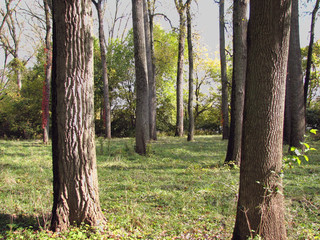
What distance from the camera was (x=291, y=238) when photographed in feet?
11.5

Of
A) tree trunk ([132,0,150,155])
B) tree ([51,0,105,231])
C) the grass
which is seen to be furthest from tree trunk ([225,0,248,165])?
tree ([51,0,105,231])

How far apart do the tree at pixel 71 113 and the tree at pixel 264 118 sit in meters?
2.02

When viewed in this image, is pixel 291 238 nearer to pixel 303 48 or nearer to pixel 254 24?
pixel 254 24

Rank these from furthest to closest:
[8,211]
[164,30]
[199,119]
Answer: [199,119], [164,30], [8,211]

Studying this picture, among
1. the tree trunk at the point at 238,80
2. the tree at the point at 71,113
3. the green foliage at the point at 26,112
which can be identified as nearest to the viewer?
the tree at the point at 71,113

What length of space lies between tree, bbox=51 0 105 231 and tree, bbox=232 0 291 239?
2.02 metres

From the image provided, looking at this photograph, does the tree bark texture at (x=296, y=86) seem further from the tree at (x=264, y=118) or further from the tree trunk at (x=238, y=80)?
the tree at (x=264, y=118)

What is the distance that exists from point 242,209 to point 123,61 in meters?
25.8

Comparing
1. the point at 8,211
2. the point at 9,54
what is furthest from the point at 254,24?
the point at 9,54

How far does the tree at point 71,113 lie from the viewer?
3238 millimetres

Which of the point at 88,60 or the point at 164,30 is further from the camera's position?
the point at 164,30

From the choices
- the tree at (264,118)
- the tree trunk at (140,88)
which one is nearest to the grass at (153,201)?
the tree at (264,118)

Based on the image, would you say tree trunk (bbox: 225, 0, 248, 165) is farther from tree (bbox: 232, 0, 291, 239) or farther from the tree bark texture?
tree (bbox: 232, 0, 291, 239)

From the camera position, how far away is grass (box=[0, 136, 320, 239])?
3.52m
